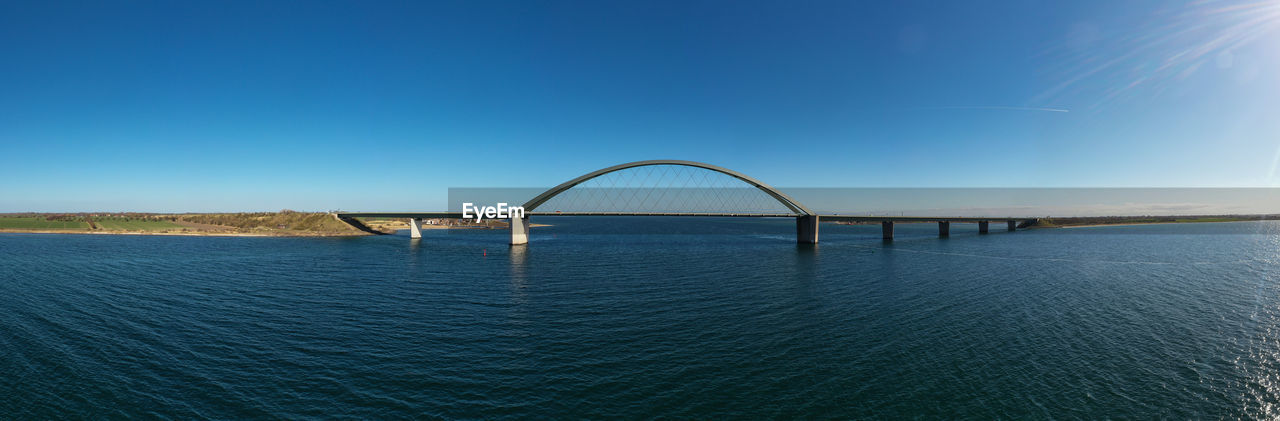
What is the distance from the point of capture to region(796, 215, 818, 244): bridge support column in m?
98.9

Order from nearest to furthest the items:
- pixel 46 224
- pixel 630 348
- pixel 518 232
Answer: pixel 630 348, pixel 518 232, pixel 46 224

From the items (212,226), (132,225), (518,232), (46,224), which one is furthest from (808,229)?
(46,224)

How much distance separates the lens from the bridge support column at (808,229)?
9894 cm

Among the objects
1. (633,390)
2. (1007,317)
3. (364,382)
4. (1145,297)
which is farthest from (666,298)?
(1145,297)

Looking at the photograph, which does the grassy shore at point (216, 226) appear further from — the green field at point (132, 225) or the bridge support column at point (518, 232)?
the bridge support column at point (518, 232)

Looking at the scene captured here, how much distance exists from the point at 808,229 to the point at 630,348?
90.3m

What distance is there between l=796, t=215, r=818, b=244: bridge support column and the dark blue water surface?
5607 cm

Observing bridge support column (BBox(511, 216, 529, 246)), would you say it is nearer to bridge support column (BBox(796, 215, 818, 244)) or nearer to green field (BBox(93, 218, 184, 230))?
bridge support column (BBox(796, 215, 818, 244))

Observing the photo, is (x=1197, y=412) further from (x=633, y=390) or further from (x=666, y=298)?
(x=666, y=298)

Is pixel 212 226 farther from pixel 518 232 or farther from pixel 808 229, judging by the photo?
pixel 808 229

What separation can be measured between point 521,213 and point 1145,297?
98132 millimetres

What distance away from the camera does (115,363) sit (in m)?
18.6

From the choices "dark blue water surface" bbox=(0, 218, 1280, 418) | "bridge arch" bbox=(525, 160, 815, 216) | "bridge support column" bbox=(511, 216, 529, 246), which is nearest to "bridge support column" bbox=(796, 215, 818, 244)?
"bridge arch" bbox=(525, 160, 815, 216)

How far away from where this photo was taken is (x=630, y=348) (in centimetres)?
2142
